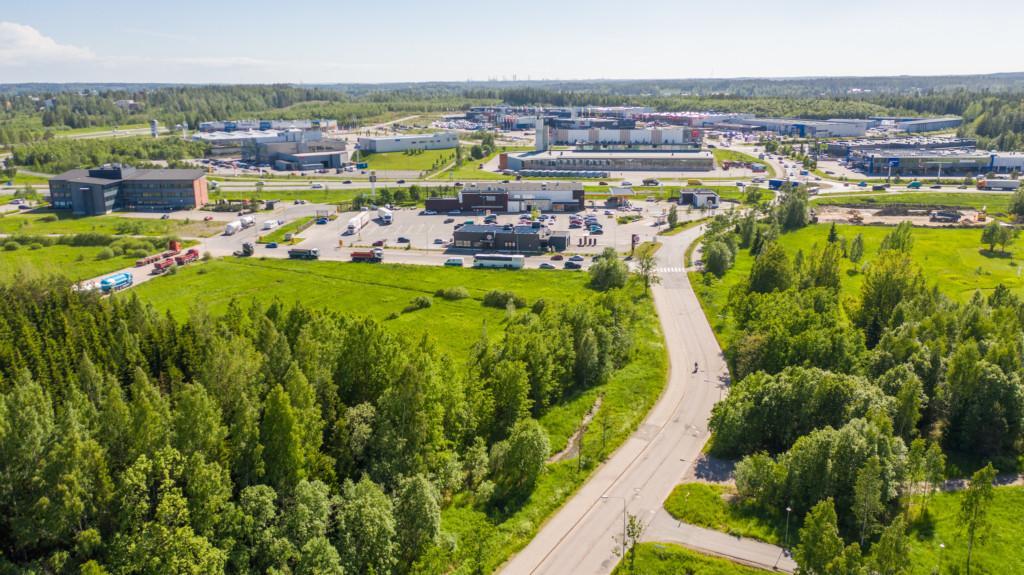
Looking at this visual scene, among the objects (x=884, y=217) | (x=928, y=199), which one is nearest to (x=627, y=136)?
(x=928, y=199)

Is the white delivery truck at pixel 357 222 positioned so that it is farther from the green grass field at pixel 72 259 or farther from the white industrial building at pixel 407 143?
the white industrial building at pixel 407 143

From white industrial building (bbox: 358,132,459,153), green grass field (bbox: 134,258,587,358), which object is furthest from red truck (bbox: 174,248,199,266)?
white industrial building (bbox: 358,132,459,153)

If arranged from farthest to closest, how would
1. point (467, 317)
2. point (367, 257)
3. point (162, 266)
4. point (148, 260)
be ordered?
point (367, 257) < point (148, 260) < point (162, 266) < point (467, 317)

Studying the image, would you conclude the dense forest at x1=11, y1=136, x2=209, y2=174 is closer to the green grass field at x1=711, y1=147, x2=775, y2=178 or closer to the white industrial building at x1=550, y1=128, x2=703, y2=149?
the white industrial building at x1=550, y1=128, x2=703, y2=149

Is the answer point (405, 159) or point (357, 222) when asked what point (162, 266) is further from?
point (405, 159)

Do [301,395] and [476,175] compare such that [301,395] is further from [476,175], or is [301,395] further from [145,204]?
[476,175]

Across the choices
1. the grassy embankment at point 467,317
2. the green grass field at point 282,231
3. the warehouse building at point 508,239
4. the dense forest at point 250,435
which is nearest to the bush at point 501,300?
the grassy embankment at point 467,317
